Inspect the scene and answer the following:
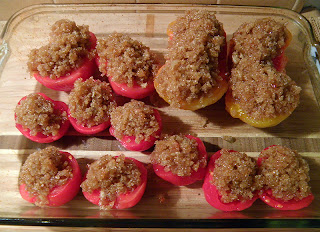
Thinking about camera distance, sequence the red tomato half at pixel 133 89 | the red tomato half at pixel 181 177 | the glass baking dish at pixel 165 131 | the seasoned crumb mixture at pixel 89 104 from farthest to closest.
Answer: the red tomato half at pixel 133 89
the seasoned crumb mixture at pixel 89 104
the red tomato half at pixel 181 177
the glass baking dish at pixel 165 131

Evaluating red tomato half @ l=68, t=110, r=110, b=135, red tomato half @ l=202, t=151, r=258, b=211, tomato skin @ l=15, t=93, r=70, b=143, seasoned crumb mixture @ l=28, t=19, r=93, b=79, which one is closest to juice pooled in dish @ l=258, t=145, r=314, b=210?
red tomato half @ l=202, t=151, r=258, b=211

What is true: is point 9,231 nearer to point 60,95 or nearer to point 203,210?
point 60,95

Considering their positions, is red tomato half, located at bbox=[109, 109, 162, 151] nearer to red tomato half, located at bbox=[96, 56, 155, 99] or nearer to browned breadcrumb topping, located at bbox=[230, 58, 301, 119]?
red tomato half, located at bbox=[96, 56, 155, 99]

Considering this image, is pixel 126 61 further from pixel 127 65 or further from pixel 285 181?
pixel 285 181

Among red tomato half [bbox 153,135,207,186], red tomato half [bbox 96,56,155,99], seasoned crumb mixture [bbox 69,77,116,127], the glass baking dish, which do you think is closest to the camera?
the glass baking dish

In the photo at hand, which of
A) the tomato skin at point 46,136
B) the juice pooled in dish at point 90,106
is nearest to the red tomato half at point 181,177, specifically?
the juice pooled in dish at point 90,106

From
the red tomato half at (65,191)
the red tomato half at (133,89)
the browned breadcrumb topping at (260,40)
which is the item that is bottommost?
the red tomato half at (65,191)

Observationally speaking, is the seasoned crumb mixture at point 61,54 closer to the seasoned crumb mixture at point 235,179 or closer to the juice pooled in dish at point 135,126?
the juice pooled in dish at point 135,126

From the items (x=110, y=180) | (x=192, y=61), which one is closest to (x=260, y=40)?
(x=192, y=61)
